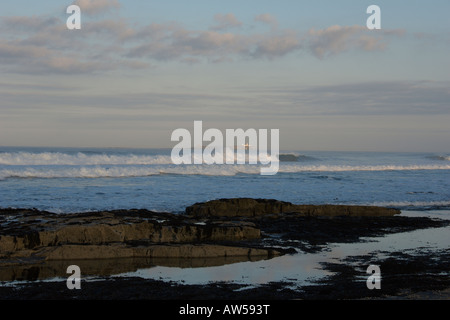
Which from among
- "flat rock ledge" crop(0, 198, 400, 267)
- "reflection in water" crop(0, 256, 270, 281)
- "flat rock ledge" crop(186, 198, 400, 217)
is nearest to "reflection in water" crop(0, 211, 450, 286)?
"reflection in water" crop(0, 256, 270, 281)

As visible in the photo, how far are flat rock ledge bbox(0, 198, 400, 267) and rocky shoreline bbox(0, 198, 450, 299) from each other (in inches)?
0.7

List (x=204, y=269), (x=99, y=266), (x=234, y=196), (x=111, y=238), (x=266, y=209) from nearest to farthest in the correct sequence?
(x=204, y=269) < (x=99, y=266) < (x=111, y=238) < (x=266, y=209) < (x=234, y=196)

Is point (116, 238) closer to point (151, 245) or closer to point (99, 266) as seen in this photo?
point (151, 245)

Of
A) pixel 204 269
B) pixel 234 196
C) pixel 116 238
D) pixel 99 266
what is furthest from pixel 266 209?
pixel 99 266

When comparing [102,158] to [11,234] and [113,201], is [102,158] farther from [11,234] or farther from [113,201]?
[11,234]

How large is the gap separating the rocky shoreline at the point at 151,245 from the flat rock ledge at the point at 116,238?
0.06 ft

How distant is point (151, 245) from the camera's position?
10703mm

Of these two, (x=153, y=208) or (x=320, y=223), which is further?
(x=153, y=208)

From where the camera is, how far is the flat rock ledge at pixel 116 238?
10102 mm

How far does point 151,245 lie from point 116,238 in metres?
1.03

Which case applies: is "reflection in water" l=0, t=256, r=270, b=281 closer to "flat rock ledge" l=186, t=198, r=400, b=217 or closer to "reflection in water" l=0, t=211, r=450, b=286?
"reflection in water" l=0, t=211, r=450, b=286
